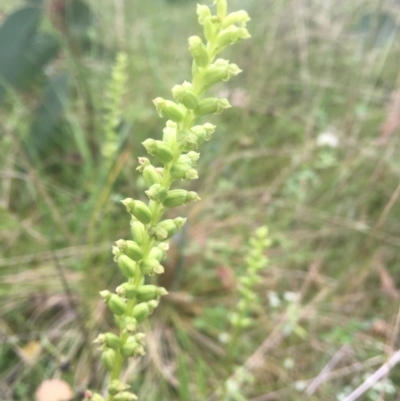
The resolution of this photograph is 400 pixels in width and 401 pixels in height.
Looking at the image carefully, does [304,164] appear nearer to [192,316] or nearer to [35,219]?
[192,316]

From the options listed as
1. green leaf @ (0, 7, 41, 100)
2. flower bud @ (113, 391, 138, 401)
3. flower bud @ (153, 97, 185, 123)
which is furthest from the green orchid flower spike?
green leaf @ (0, 7, 41, 100)

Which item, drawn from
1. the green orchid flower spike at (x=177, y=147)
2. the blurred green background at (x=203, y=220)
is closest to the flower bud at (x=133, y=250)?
the green orchid flower spike at (x=177, y=147)

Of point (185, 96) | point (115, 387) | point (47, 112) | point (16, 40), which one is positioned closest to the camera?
point (185, 96)

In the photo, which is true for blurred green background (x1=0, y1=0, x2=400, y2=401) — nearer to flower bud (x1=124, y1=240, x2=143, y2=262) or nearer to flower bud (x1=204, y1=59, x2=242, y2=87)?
flower bud (x1=124, y1=240, x2=143, y2=262)

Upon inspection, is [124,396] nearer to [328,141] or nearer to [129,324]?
[129,324]

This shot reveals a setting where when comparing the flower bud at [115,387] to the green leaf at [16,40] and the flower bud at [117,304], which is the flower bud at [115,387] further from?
the green leaf at [16,40]

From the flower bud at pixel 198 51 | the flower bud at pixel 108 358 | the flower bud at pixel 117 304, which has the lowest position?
the flower bud at pixel 108 358

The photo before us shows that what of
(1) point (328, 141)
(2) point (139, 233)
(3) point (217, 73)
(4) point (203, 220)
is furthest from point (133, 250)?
(1) point (328, 141)

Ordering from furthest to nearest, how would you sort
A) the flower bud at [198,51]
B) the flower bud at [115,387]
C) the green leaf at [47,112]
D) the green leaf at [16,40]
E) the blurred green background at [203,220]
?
the green leaf at [47,112] < the green leaf at [16,40] < the blurred green background at [203,220] < the flower bud at [115,387] < the flower bud at [198,51]
